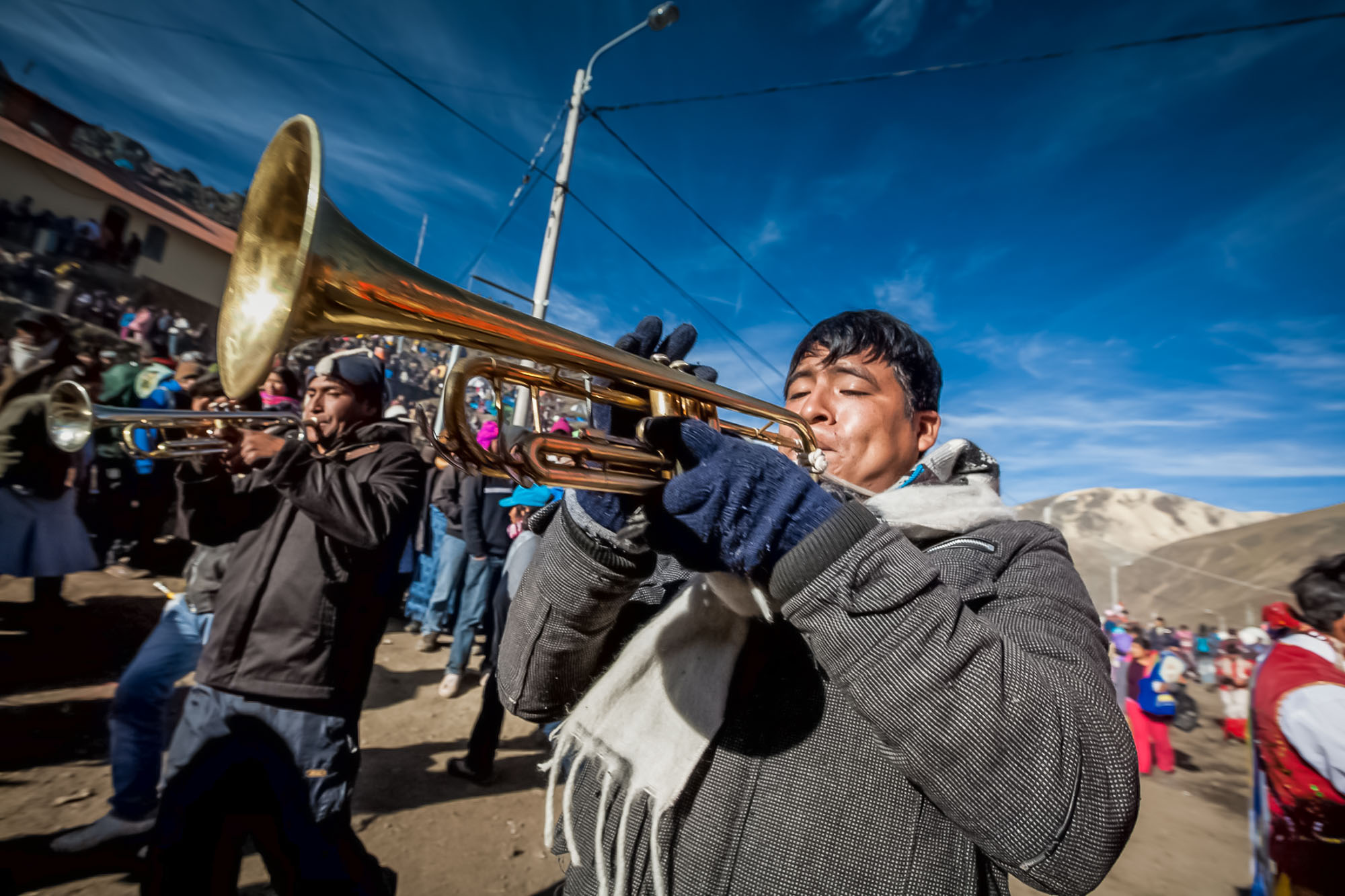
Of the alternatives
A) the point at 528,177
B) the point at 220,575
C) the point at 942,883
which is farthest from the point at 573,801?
the point at 528,177

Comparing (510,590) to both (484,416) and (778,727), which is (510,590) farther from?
(778,727)

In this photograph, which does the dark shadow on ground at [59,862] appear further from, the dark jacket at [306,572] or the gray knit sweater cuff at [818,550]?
the gray knit sweater cuff at [818,550]

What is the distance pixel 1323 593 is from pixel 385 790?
17.1 ft

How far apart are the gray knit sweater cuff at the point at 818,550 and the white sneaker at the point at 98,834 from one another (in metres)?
3.21

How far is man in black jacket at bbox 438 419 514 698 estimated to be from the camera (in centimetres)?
505

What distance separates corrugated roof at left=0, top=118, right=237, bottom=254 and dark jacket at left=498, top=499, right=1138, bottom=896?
1453 cm

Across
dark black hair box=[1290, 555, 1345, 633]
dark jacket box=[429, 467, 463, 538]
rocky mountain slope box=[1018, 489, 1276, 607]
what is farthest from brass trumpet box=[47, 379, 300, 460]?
rocky mountain slope box=[1018, 489, 1276, 607]

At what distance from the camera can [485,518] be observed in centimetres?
517

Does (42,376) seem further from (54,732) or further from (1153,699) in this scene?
(1153,699)

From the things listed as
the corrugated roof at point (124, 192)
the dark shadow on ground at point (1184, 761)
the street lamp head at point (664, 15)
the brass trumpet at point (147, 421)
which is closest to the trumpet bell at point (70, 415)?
the brass trumpet at point (147, 421)

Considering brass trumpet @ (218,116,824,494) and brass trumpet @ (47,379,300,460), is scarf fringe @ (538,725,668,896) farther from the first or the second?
brass trumpet @ (47,379,300,460)

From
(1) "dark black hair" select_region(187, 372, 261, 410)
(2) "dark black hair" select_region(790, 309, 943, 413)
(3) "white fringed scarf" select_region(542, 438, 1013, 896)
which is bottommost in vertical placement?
(3) "white fringed scarf" select_region(542, 438, 1013, 896)

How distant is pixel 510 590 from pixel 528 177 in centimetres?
734

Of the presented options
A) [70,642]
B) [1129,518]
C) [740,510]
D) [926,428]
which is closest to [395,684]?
[70,642]
